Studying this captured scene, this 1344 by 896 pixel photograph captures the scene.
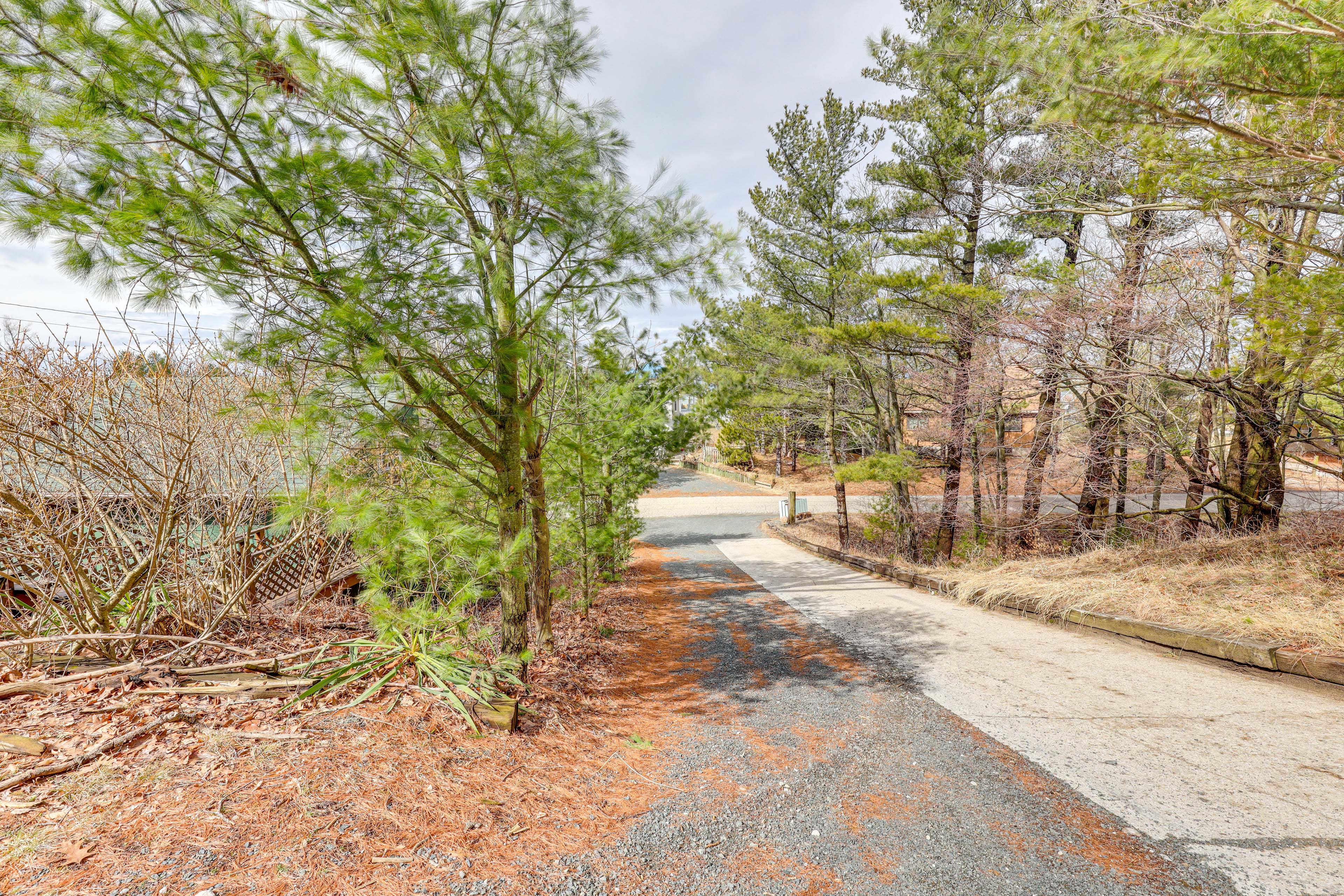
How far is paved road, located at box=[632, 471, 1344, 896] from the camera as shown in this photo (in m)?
2.25

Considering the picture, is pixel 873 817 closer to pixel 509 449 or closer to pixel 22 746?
pixel 509 449

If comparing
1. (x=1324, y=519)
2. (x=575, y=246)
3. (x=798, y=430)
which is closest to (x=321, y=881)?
(x=575, y=246)

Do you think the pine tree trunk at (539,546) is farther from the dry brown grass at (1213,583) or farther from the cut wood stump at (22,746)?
the dry brown grass at (1213,583)

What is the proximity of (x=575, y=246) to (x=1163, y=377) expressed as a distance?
22.1 feet

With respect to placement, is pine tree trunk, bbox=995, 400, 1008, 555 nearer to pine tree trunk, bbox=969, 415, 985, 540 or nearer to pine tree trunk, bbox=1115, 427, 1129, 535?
pine tree trunk, bbox=969, 415, 985, 540

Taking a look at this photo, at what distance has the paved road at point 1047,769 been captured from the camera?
225 centimetres

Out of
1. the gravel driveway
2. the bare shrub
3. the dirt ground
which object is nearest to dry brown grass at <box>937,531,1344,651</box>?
the gravel driveway

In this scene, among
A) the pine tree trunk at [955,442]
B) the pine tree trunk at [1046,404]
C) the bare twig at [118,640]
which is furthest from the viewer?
the pine tree trunk at [955,442]

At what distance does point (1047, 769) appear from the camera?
118 inches

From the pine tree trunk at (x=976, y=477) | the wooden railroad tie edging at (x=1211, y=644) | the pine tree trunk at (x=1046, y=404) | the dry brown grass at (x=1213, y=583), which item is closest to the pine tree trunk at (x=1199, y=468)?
the dry brown grass at (x=1213, y=583)

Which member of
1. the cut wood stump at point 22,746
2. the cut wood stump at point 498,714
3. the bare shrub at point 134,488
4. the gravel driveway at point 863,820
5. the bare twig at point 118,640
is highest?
the bare shrub at point 134,488

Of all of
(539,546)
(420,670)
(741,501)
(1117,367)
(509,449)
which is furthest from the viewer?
(741,501)

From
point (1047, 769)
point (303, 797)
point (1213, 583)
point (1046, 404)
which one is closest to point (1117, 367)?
point (1046, 404)

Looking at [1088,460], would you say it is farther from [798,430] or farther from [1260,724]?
[798,430]
